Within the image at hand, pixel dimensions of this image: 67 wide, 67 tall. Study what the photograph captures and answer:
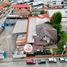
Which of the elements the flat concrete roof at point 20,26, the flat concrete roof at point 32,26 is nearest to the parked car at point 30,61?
the flat concrete roof at point 32,26

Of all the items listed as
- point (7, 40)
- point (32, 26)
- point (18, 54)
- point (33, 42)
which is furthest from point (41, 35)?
point (7, 40)

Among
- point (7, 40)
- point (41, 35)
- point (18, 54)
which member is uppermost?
point (41, 35)

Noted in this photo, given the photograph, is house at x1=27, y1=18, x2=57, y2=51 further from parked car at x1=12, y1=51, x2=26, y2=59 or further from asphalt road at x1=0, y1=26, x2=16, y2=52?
asphalt road at x1=0, y1=26, x2=16, y2=52

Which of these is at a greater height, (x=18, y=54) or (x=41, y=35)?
(x=41, y=35)

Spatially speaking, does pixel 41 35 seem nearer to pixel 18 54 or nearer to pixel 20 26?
pixel 18 54

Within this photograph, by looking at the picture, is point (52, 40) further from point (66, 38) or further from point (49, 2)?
point (49, 2)

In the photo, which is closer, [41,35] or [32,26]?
[41,35]

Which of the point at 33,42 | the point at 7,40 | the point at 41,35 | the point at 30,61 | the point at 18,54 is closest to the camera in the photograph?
the point at 30,61

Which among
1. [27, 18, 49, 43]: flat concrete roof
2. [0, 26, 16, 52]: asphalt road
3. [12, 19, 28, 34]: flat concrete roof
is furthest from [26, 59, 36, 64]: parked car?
[12, 19, 28, 34]: flat concrete roof

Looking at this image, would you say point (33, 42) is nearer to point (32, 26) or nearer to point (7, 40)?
point (7, 40)

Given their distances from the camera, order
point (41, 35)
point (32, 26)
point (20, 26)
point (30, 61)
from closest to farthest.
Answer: point (30, 61), point (41, 35), point (32, 26), point (20, 26)

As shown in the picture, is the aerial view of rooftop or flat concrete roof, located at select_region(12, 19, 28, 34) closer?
the aerial view of rooftop

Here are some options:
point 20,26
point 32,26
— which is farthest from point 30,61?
point 20,26
